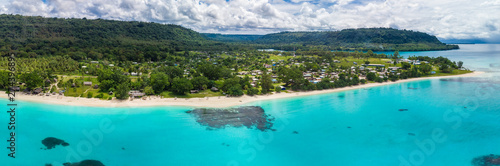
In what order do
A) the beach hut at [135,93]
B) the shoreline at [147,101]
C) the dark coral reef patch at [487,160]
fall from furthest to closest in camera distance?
the beach hut at [135,93] < the shoreline at [147,101] < the dark coral reef patch at [487,160]

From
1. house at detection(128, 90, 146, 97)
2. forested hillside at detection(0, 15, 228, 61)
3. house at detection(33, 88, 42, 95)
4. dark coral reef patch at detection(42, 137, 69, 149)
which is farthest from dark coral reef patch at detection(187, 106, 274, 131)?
forested hillside at detection(0, 15, 228, 61)

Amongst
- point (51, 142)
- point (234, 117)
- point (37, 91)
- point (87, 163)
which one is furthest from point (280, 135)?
point (37, 91)

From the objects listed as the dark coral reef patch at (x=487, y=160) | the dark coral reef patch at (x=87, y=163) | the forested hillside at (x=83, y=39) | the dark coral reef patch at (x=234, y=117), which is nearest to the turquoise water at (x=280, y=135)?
the dark coral reef patch at (x=87, y=163)

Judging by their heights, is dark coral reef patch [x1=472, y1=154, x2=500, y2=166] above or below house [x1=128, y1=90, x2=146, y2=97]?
below

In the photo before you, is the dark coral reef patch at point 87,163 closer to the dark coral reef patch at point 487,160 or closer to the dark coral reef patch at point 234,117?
the dark coral reef patch at point 234,117

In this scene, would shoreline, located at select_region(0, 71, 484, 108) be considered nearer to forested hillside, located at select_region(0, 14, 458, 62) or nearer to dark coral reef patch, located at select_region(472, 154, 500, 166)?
dark coral reef patch, located at select_region(472, 154, 500, 166)

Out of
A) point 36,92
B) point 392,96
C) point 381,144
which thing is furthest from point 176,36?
point 381,144

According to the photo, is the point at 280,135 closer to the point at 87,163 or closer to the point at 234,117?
the point at 234,117

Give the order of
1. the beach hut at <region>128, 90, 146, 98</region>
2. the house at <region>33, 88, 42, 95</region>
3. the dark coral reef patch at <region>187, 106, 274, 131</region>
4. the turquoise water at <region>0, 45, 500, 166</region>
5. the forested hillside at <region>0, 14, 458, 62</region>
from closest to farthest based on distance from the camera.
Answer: the turquoise water at <region>0, 45, 500, 166</region>
the dark coral reef patch at <region>187, 106, 274, 131</region>
the beach hut at <region>128, 90, 146, 98</region>
the house at <region>33, 88, 42, 95</region>
the forested hillside at <region>0, 14, 458, 62</region>

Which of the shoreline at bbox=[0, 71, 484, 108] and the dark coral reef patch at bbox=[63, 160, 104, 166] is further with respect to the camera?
the shoreline at bbox=[0, 71, 484, 108]
